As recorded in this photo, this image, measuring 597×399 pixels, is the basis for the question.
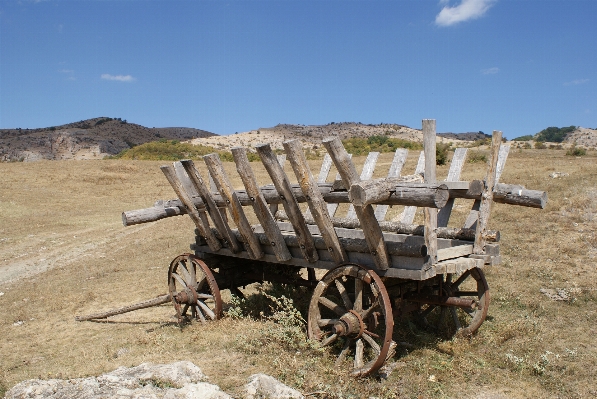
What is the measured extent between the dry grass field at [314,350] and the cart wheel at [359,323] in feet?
0.71

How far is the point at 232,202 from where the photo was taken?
21.5 feet

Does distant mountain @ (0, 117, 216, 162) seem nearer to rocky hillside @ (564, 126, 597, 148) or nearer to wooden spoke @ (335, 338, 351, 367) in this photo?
rocky hillside @ (564, 126, 597, 148)

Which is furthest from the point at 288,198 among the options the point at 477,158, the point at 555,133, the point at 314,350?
the point at 555,133

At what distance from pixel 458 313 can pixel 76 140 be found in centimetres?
6511

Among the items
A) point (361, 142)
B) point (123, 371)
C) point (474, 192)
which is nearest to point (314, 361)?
point (123, 371)

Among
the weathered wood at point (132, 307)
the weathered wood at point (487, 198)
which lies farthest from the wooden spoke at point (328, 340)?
the weathered wood at point (132, 307)

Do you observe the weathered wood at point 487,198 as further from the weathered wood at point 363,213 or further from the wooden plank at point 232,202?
the wooden plank at point 232,202

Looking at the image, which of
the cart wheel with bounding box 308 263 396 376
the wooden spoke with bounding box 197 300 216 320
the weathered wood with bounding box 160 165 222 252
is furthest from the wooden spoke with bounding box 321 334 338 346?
the weathered wood with bounding box 160 165 222 252

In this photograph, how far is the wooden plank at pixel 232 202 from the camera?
21.3 feet

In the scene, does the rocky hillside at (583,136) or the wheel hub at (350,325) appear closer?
the wheel hub at (350,325)

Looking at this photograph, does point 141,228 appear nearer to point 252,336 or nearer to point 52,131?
point 252,336

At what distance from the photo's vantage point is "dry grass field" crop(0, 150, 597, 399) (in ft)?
17.0

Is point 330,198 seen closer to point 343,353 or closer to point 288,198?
point 288,198

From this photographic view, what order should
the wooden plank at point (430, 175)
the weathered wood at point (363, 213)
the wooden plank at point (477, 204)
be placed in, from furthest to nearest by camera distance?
the wooden plank at point (477, 204), the wooden plank at point (430, 175), the weathered wood at point (363, 213)
